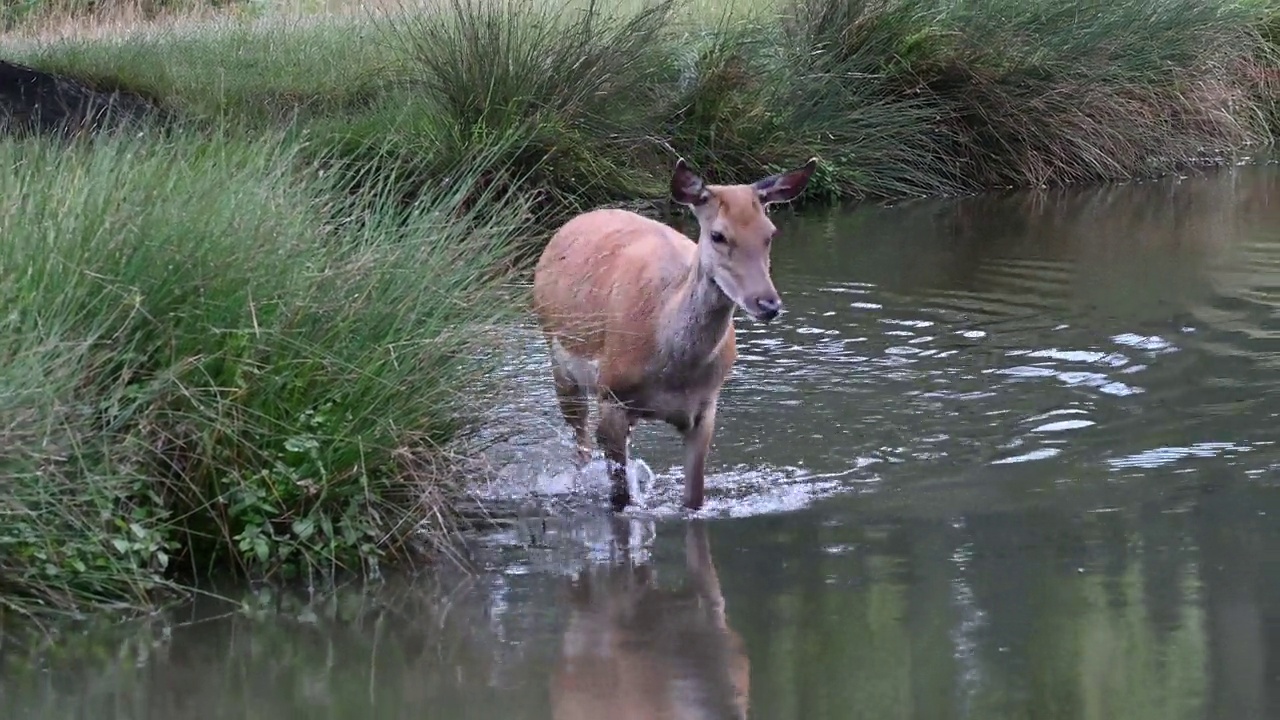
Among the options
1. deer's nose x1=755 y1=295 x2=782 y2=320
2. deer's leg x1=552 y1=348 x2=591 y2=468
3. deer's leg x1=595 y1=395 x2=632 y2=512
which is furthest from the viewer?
deer's leg x1=552 y1=348 x2=591 y2=468

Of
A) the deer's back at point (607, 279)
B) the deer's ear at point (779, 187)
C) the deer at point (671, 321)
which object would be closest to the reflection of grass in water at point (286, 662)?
the deer at point (671, 321)

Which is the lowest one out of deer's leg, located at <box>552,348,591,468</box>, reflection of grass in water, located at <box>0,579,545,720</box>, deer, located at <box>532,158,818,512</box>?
reflection of grass in water, located at <box>0,579,545,720</box>

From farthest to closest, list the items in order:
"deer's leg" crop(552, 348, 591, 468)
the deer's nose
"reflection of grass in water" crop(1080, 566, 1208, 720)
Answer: "deer's leg" crop(552, 348, 591, 468) < the deer's nose < "reflection of grass in water" crop(1080, 566, 1208, 720)

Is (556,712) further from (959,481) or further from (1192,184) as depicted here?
(1192,184)

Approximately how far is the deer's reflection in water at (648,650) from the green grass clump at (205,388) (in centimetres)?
73

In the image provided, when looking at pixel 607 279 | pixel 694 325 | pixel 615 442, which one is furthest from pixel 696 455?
pixel 607 279

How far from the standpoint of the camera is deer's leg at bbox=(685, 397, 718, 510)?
8398 millimetres

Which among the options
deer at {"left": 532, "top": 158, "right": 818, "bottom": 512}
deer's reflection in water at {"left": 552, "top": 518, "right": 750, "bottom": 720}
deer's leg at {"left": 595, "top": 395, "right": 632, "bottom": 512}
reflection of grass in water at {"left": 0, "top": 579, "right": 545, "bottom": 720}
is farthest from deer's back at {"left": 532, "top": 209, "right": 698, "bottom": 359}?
reflection of grass in water at {"left": 0, "top": 579, "right": 545, "bottom": 720}

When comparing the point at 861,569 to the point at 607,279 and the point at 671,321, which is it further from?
the point at 607,279

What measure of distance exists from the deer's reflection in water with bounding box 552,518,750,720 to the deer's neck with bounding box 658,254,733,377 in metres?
1.00

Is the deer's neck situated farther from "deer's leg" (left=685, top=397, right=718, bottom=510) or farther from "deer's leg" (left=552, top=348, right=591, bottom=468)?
"deer's leg" (left=552, top=348, right=591, bottom=468)

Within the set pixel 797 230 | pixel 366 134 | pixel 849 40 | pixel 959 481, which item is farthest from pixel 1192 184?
pixel 959 481

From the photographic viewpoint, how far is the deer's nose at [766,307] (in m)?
7.74

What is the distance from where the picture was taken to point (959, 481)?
28.4ft
